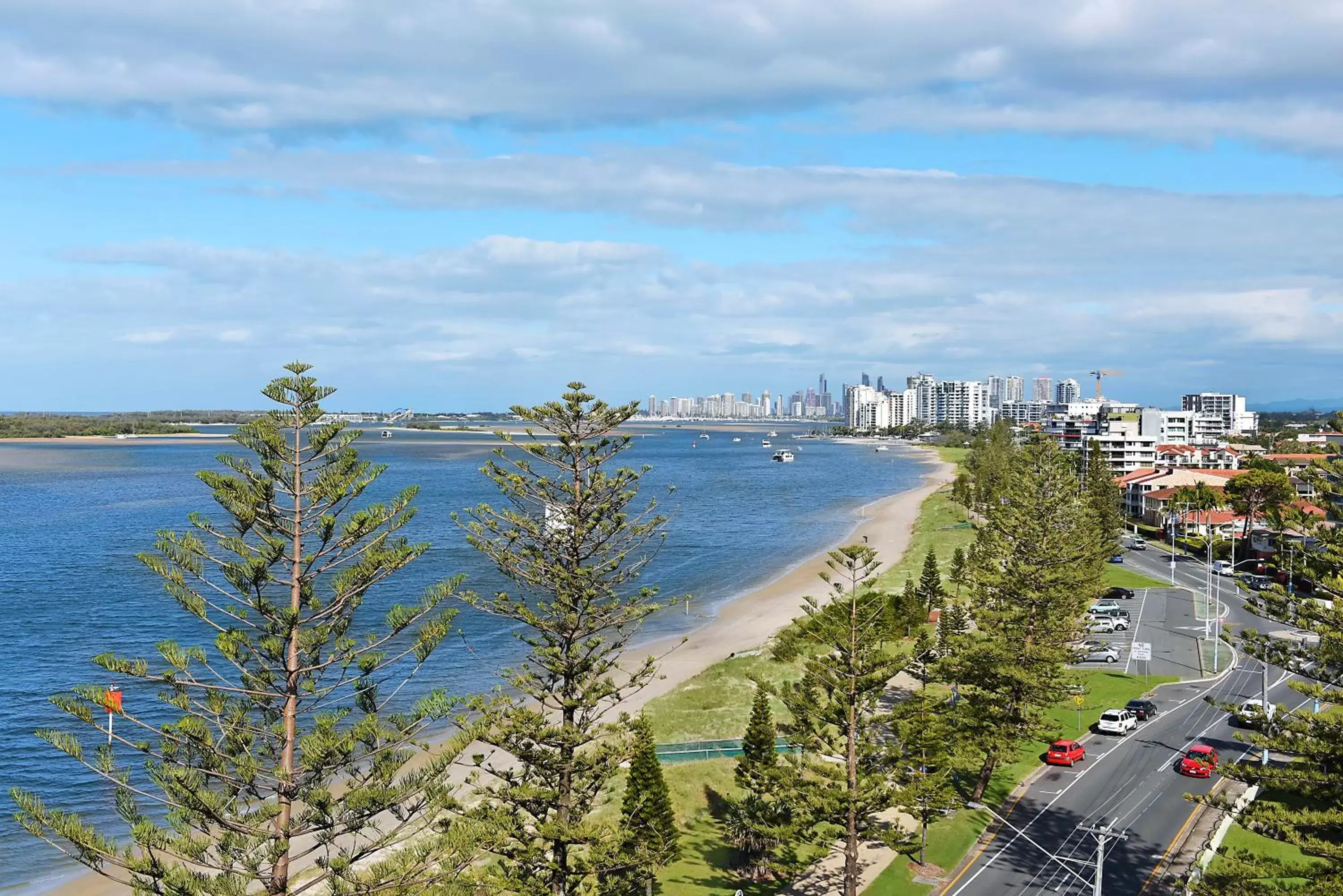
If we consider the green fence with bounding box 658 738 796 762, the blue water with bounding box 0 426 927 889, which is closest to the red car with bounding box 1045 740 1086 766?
the green fence with bounding box 658 738 796 762

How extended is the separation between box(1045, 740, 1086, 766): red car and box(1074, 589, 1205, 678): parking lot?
12681 mm

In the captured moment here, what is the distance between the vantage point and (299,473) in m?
16.7

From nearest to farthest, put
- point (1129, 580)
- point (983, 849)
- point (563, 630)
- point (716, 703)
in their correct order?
point (563, 630) → point (983, 849) → point (716, 703) → point (1129, 580)

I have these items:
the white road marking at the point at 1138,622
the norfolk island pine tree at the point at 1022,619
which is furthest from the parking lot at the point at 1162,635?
the norfolk island pine tree at the point at 1022,619

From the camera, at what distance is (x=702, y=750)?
32.4 m

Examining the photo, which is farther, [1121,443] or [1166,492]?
[1121,443]

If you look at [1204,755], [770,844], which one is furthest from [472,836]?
[1204,755]

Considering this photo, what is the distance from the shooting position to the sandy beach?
2794 cm

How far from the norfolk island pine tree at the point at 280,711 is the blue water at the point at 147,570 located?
1604 centimetres

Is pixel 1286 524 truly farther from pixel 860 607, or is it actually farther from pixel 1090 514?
pixel 1090 514

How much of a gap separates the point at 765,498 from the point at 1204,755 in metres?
91.6

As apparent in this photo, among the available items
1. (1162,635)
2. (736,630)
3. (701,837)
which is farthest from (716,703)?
(1162,635)

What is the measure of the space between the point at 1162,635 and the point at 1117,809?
25133 millimetres

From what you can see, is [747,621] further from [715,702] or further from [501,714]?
[501,714]
